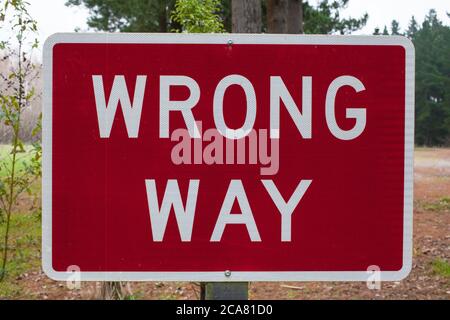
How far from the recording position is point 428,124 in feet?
135

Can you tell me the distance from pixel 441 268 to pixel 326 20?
31.9ft

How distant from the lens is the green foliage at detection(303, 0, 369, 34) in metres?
15.2

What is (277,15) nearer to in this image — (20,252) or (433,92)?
(20,252)

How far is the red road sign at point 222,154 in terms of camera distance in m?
1.59

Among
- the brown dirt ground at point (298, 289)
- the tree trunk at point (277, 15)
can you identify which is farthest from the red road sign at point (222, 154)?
the tree trunk at point (277, 15)

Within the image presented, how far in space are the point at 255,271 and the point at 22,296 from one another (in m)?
4.81

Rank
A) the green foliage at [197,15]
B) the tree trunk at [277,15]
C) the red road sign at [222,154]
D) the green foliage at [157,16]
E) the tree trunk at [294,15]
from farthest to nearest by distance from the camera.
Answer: the green foliage at [157,16] → the tree trunk at [294,15] → the tree trunk at [277,15] → the green foliage at [197,15] → the red road sign at [222,154]

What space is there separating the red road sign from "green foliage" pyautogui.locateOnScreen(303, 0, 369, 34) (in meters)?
13.9

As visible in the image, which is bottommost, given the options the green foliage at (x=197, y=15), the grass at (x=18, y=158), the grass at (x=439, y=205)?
the grass at (x=439, y=205)

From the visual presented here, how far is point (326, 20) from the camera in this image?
1526 centimetres

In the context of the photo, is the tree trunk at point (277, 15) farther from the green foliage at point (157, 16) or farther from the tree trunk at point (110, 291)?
the green foliage at point (157, 16)

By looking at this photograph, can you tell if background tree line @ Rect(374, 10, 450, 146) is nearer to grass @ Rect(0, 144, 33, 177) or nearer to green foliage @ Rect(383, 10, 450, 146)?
green foliage @ Rect(383, 10, 450, 146)

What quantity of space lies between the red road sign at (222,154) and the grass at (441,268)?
5593 millimetres

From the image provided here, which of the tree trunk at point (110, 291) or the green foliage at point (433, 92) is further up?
the green foliage at point (433, 92)
